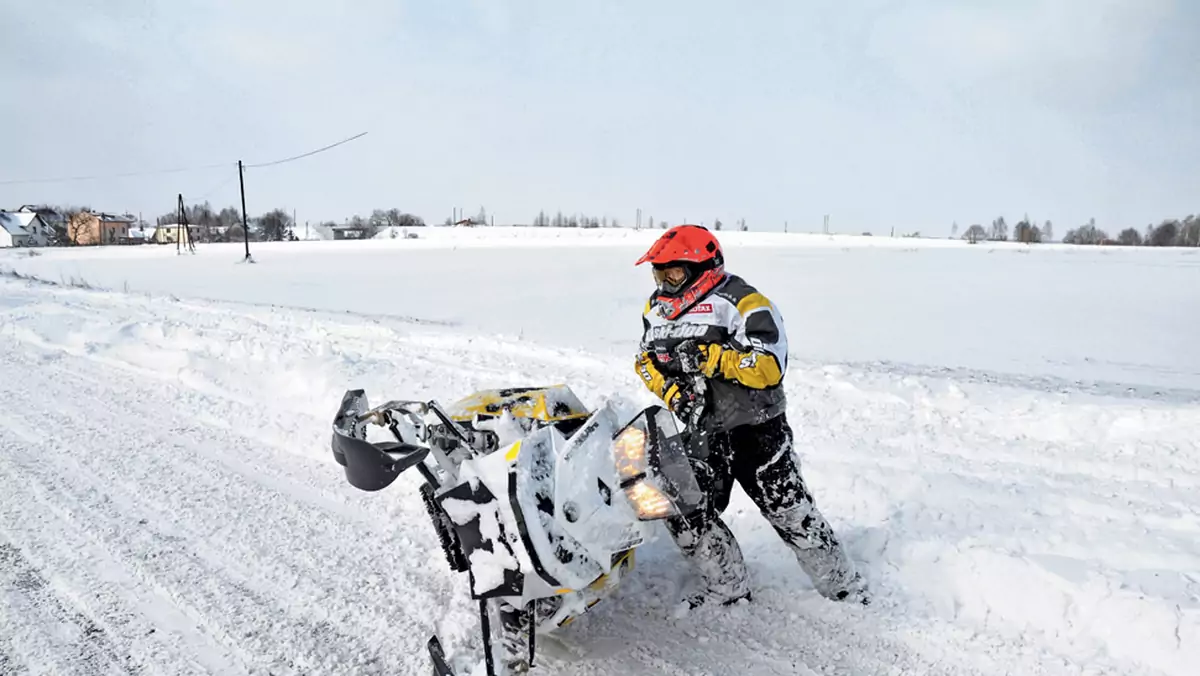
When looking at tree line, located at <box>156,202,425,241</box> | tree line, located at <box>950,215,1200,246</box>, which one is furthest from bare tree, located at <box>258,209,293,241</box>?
tree line, located at <box>950,215,1200,246</box>

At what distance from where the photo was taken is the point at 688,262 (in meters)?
3.30

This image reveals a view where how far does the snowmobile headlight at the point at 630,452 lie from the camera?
2.47 meters

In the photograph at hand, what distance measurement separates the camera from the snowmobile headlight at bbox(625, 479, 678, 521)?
2447mm

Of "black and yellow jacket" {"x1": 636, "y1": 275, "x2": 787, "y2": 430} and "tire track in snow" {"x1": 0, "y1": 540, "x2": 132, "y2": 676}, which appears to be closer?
"tire track in snow" {"x1": 0, "y1": 540, "x2": 132, "y2": 676}

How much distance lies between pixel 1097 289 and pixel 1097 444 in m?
23.4

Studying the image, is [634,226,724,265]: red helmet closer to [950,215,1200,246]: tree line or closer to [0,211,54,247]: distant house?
[950,215,1200,246]: tree line

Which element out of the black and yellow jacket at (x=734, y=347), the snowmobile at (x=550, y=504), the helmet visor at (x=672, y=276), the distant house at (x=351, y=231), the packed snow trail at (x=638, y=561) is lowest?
the packed snow trail at (x=638, y=561)

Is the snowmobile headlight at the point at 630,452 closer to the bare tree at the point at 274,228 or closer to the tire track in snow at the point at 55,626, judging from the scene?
the tire track in snow at the point at 55,626

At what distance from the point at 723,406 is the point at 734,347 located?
0.32 meters

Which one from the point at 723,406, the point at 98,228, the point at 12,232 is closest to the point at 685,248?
the point at 723,406

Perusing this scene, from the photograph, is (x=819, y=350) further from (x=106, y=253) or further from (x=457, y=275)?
(x=106, y=253)

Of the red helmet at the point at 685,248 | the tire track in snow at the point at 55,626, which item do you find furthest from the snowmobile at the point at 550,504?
the tire track in snow at the point at 55,626

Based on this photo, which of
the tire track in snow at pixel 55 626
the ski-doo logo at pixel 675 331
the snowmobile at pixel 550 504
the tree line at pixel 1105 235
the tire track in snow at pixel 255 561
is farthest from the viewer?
the tree line at pixel 1105 235

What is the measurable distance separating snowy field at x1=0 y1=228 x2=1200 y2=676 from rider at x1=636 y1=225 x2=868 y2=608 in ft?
0.77
